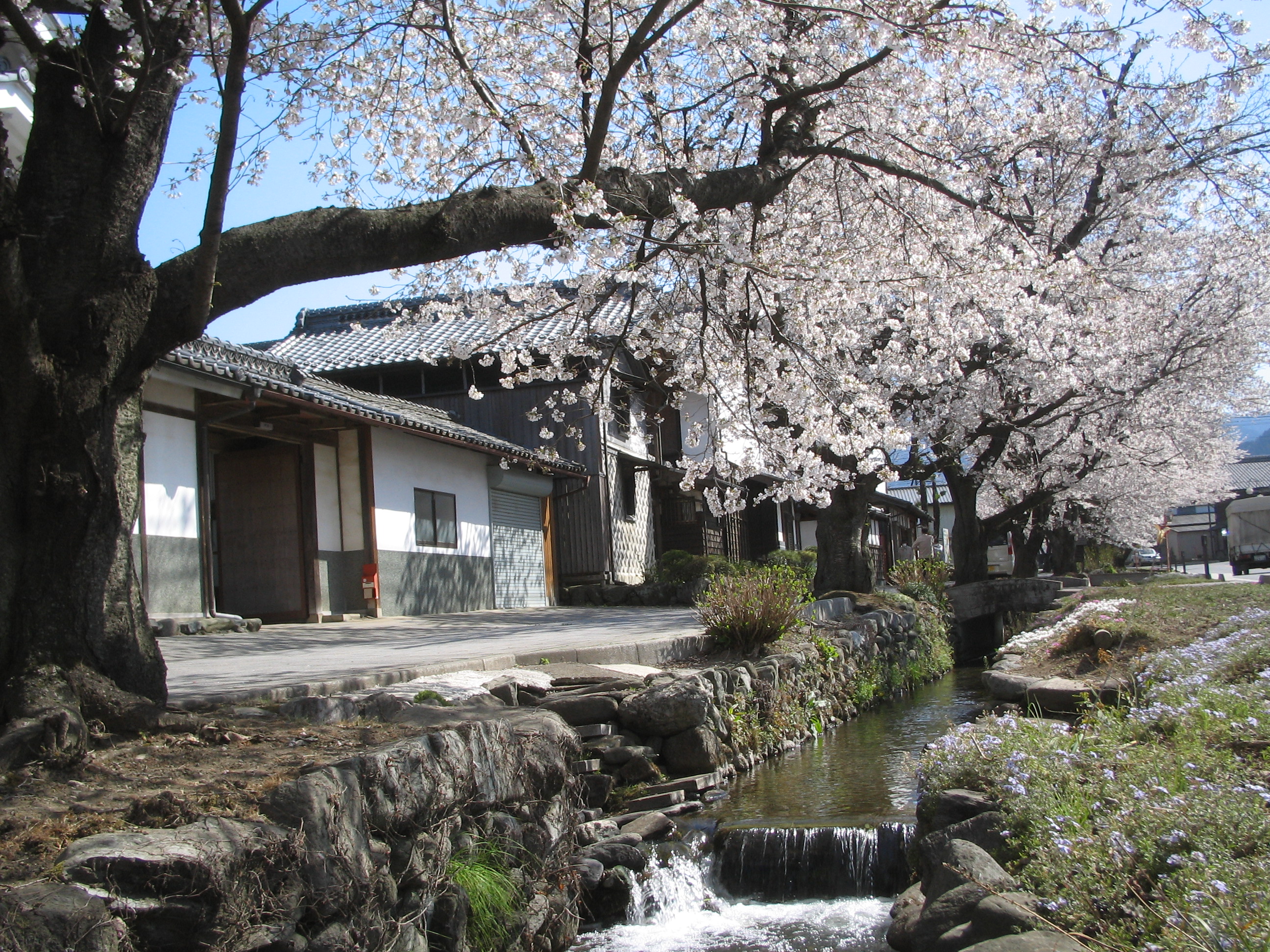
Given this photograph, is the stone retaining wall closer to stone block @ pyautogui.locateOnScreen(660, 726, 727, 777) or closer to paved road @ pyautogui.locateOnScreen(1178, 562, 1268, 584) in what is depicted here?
stone block @ pyautogui.locateOnScreen(660, 726, 727, 777)

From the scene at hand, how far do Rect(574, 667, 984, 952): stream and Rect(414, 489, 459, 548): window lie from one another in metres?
10.3

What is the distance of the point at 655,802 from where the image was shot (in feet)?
23.3

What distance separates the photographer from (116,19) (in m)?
4.98

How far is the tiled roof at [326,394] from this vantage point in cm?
1169

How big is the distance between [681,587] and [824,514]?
3.92 meters

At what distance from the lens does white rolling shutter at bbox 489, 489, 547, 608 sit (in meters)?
19.5

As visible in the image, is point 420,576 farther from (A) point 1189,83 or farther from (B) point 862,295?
(A) point 1189,83

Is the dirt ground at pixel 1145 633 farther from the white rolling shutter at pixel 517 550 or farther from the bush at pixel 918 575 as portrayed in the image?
the white rolling shutter at pixel 517 550

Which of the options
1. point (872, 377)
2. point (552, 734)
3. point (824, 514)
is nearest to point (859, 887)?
point (552, 734)

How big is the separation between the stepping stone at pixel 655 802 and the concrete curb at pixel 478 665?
1614mm

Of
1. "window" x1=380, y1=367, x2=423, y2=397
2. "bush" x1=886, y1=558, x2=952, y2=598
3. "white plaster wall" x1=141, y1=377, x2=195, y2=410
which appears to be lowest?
"bush" x1=886, y1=558, x2=952, y2=598

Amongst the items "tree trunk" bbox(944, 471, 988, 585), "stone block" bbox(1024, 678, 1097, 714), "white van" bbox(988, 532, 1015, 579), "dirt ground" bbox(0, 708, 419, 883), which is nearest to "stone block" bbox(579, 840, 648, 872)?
"dirt ground" bbox(0, 708, 419, 883)

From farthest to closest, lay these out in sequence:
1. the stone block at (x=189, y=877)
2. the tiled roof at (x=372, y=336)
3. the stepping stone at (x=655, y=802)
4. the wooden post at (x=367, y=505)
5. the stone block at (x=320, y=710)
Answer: the tiled roof at (x=372, y=336) → the wooden post at (x=367, y=505) → the stepping stone at (x=655, y=802) → the stone block at (x=320, y=710) → the stone block at (x=189, y=877)

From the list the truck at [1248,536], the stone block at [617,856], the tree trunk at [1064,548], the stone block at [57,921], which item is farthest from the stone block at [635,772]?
the truck at [1248,536]
